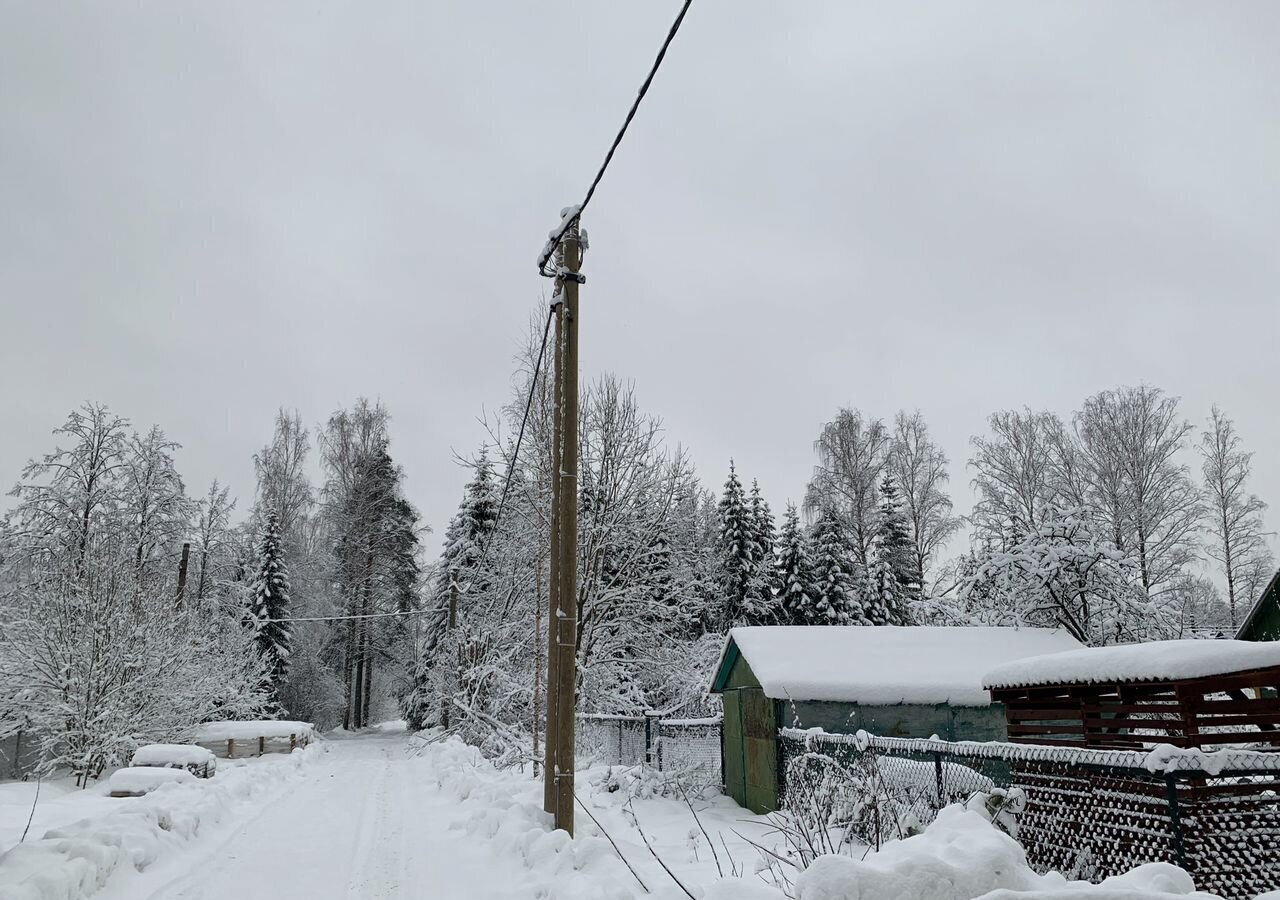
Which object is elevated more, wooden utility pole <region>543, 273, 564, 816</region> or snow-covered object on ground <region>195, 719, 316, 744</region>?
wooden utility pole <region>543, 273, 564, 816</region>

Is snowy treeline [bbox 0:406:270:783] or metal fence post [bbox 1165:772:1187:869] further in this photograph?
snowy treeline [bbox 0:406:270:783]

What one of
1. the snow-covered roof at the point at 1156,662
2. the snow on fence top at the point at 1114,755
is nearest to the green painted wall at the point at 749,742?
the snow on fence top at the point at 1114,755

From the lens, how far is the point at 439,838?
1098 cm

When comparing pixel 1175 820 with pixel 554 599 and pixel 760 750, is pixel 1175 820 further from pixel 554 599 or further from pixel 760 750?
pixel 760 750

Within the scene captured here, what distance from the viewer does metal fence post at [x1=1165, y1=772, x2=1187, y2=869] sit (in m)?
6.58

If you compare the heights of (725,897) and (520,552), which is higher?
(520,552)

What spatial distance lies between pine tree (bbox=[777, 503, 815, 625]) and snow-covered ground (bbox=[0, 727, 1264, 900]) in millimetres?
19553

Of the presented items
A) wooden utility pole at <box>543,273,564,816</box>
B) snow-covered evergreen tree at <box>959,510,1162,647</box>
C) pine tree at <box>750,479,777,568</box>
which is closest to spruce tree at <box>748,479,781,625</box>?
pine tree at <box>750,479,777,568</box>

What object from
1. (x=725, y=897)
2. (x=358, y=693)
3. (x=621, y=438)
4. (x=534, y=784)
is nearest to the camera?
(x=725, y=897)

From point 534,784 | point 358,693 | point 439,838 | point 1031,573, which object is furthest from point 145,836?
point 358,693

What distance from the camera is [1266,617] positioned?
66.2ft

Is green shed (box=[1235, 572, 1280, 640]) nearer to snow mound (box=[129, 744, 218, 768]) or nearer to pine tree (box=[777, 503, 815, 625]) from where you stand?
pine tree (box=[777, 503, 815, 625])

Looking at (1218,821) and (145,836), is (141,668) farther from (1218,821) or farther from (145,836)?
(1218,821)

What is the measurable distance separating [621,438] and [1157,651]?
45.5ft
